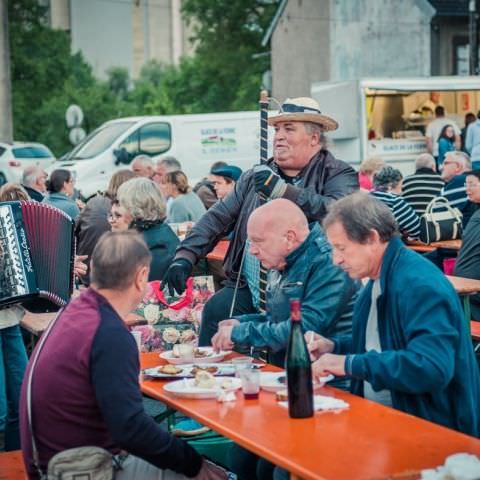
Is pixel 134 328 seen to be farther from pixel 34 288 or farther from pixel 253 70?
pixel 253 70

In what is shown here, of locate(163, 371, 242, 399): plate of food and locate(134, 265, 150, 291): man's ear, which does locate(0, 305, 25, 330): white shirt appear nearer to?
locate(163, 371, 242, 399): plate of food

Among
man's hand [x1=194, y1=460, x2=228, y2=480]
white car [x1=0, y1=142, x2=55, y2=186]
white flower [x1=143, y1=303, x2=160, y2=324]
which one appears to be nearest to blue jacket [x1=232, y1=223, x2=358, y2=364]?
man's hand [x1=194, y1=460, x2=228, y2=480]

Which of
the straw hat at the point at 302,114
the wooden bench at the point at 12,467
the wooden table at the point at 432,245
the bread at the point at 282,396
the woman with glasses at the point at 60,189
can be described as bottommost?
the wooden bench at the point at 12,467

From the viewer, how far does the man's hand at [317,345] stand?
197 inches

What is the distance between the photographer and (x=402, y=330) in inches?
180

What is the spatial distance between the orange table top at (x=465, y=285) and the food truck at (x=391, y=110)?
14.9 m

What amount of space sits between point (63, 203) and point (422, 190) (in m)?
4.08

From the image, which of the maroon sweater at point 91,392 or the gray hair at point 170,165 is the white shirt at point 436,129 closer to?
the gray hair at point 170,165

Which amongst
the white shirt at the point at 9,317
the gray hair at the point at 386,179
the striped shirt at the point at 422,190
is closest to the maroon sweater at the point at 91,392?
the white shirt at the point at 9,317

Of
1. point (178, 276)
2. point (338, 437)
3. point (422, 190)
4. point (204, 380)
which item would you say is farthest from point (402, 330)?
point (422, 190)

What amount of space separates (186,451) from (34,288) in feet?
9.54

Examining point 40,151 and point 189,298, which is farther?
point 40,151

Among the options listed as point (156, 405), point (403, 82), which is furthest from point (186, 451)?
point (403, 82)

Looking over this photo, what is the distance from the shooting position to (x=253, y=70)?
43.2 metres
